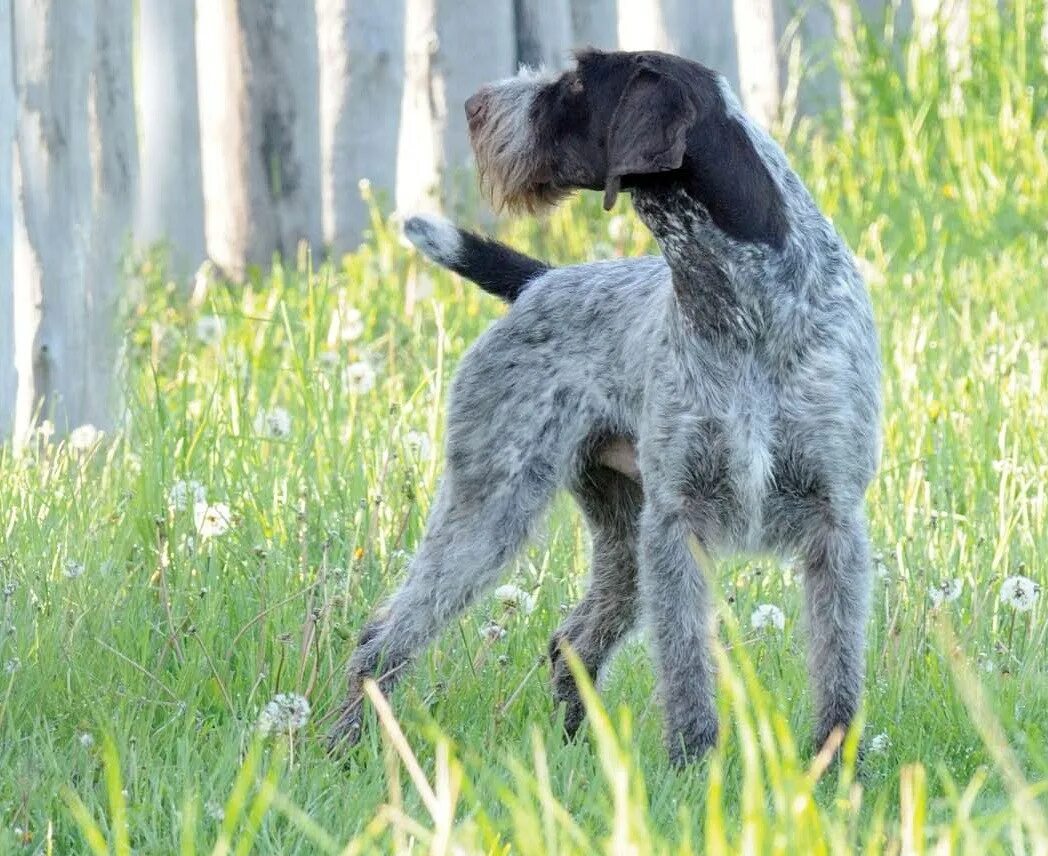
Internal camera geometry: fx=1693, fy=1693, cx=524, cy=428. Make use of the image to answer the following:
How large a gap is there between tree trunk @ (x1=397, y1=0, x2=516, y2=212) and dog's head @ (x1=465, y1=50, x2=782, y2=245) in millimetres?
5900

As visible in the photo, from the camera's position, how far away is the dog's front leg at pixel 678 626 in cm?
400

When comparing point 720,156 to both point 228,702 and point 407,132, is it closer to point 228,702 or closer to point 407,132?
point 228,702

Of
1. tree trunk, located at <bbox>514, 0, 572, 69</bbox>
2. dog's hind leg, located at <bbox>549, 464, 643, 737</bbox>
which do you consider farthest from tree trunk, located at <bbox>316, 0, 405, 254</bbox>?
dog's hind leg, located at <bbox>549, 464, 643, 737</bbox>

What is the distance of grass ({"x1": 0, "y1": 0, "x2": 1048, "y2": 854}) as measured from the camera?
2.72 meters

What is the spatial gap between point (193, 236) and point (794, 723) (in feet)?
28.0

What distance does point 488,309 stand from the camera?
9258 millimetres

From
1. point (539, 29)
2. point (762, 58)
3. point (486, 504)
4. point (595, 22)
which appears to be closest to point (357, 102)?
point (539, 29)

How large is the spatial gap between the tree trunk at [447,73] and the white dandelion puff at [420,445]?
14.9 ft

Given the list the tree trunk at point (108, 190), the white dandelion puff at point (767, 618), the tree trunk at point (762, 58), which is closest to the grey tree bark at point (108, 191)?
the tree trunk at point (108, 190)

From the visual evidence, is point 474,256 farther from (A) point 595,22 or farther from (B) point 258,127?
(A) point 595,22

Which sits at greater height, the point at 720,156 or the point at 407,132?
the point at 720,156

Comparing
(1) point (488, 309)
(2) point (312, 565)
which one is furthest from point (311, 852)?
(1) point (488, 309)

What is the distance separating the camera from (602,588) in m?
4.77

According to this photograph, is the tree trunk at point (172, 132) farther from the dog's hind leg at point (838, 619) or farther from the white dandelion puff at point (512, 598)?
the dog's hind leg at point (838, 619)
